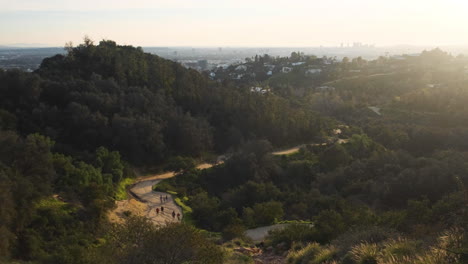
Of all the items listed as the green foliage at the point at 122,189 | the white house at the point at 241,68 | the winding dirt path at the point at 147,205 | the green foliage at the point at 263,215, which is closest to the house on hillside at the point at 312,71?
the white house at the point at 241,68

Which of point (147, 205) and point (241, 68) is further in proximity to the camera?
point (241, 68)

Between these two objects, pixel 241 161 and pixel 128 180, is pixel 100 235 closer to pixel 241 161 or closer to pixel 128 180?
pixel 128 180

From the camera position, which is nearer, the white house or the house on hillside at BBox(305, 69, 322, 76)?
the house on hillside at BBox(305, 69, 322, 76)

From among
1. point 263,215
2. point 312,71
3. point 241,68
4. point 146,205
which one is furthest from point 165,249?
point 241,68

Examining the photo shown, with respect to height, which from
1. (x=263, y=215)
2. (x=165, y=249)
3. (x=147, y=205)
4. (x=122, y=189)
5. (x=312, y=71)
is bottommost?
(x=147, y=205)

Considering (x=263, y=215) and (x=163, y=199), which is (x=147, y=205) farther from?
(x=263, y=215)

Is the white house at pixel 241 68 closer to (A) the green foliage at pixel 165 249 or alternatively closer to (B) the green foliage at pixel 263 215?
(B) the green foliage at pixel 263 215

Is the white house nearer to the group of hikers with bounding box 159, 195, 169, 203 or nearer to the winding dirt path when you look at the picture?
the winding dirt path

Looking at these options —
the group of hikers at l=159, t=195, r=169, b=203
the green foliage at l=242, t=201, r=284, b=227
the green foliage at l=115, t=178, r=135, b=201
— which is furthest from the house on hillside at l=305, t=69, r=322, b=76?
the green foliage at l=242, t=201, r=284, b=227

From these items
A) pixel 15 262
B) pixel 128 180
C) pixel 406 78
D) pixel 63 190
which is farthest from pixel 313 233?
pixel 406 78

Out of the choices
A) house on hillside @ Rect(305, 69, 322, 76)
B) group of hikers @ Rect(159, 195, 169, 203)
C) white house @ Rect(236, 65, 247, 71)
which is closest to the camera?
group of hikers @ Rect(159, 195, 169, 203)

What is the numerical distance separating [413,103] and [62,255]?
157 ft

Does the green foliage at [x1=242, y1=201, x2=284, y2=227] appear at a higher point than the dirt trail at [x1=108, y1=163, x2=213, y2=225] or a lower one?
higher

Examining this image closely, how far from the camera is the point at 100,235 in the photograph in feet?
64.9
